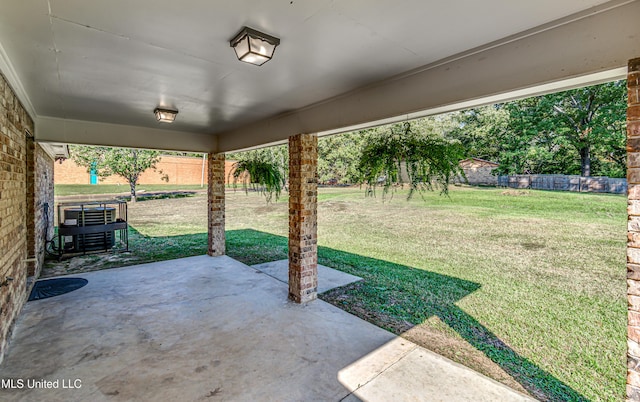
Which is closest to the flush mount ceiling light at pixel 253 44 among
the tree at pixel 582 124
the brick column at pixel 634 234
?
the brick column at pixel 634 234

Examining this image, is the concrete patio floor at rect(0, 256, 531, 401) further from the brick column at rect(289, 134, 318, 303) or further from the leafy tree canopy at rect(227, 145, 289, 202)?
the leafy tree canopy at rect(227, 145, 289, 202)

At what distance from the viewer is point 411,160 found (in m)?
2.93

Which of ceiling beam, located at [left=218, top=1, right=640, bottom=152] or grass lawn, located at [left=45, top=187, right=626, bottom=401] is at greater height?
ceiling beam, located at [left=218, top=1, right=640, bottom=152]

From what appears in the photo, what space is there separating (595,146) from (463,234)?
685 centimetres

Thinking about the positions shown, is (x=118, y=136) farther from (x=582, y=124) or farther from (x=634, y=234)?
(x=582, y=124)

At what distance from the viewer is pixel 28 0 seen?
1.55m

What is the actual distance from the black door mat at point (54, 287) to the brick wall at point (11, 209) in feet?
1.11

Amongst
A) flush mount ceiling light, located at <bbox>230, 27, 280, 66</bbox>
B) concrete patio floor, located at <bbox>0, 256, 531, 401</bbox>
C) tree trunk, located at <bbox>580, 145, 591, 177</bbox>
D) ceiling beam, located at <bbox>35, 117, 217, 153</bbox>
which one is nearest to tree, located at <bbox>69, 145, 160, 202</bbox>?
ceiling beam, located at <bbox>35, 117, 217, 153</bbox>

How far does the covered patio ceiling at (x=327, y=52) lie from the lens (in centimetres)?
161

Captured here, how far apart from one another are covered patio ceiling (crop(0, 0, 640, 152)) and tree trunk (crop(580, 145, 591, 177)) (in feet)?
40.5

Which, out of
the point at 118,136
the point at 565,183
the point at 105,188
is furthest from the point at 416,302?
the point at 105,188

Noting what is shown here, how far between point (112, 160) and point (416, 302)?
50.4ft

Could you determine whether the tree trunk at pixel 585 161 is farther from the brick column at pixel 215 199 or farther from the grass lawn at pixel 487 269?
the brick column at pixel 215 199

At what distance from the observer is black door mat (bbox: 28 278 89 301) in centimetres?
411
